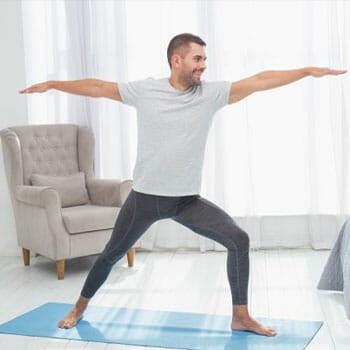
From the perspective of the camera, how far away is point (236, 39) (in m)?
5.34

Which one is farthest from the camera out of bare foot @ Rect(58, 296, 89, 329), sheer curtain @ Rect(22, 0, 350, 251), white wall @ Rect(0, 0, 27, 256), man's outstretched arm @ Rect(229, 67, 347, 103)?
white wall @ Rect(0, 0, 27, 256)

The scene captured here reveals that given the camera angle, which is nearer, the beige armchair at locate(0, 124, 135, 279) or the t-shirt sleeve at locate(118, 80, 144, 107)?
the t-shirt sleeve at locate(118, 80, 144, 107)

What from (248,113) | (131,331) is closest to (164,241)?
(248,113)

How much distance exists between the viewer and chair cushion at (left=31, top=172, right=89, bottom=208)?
16.8 ft

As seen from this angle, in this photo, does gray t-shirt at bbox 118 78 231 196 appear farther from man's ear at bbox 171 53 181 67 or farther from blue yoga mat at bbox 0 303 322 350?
blue yoga mat at bbox 0 303 322 350

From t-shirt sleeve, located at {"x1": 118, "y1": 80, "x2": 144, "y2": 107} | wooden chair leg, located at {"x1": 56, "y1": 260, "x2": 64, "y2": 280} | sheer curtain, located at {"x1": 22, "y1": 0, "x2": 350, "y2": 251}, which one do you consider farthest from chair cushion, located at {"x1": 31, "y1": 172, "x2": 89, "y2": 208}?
t-shirt sleeve, located at {"x1": 118, "y1": 80, "x2": 144, "y2": 107}

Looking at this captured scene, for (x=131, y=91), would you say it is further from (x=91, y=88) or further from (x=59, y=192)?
(x=59, y=192)

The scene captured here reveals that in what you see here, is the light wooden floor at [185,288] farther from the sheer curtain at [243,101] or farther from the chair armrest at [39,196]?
the chair armrest at [39,196]

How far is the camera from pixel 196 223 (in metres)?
3.30

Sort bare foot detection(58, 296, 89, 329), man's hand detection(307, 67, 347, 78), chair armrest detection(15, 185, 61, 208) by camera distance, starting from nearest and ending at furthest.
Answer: man's hand detection(307, 67, 347, 78) → bare foot detection(58, 296, 89, 329) → chair armrest detection(15, 185, 61, 208)

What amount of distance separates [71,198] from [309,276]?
5.96 feet

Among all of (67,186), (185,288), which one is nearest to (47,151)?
(67,186)

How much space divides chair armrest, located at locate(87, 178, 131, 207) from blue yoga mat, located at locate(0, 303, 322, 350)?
49.6 inches

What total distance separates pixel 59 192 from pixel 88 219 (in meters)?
0.50
